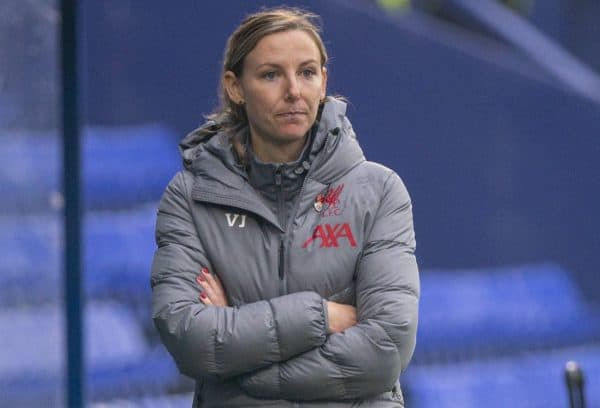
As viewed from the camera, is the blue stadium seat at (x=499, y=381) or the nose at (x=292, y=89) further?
the blue stadium seat at (x=499, y=381)

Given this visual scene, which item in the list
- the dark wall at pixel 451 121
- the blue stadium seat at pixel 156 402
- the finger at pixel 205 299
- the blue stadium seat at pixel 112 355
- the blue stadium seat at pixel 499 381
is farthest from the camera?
the blue stadium seat at pixel 499 381

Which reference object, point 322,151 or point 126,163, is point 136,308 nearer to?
point 126,163

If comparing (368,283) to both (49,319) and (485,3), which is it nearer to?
(49,319)

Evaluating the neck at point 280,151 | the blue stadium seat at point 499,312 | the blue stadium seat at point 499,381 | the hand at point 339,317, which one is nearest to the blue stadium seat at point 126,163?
the blue stadium seat at point 499,312

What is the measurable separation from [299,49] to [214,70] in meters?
3.28

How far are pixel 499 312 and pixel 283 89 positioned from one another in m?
3.81

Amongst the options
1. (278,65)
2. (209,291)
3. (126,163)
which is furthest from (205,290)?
(126,163)

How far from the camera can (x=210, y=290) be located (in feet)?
8.93

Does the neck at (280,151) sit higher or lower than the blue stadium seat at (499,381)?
higher

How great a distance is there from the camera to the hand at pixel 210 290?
271cm

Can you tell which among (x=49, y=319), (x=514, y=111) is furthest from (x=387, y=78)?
(x=49, y=319)

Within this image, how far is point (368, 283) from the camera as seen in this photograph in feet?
A: 8.84

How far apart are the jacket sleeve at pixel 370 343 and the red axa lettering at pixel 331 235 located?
1.9 inches

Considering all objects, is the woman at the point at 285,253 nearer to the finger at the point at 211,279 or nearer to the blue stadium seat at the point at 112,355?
the finger at the point at 211,279
